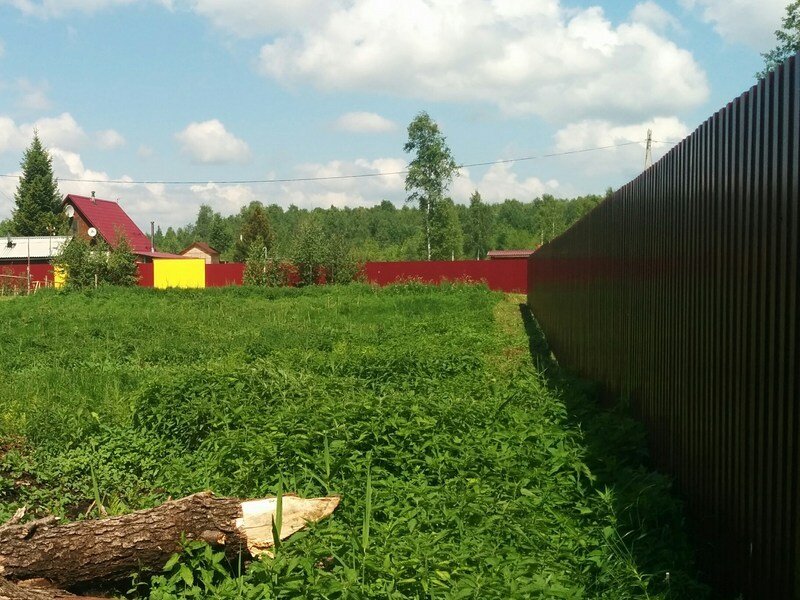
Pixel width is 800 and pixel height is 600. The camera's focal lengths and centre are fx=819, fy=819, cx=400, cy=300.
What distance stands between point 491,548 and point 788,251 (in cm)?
213

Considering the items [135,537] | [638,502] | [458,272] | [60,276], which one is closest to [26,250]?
[60,276]

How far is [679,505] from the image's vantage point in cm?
442

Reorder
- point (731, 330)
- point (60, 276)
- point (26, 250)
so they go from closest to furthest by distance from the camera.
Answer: point (731, 330), point (60, 276), point (26, 250)

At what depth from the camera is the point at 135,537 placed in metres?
4.48

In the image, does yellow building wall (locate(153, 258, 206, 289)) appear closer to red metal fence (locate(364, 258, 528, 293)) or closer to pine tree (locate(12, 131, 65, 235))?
red metal fence (locate(364, 258, 528, 293))

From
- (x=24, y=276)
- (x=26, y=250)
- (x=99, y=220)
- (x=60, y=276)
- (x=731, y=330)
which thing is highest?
(x=99, y=220)

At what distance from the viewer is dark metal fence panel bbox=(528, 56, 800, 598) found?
10.1ft

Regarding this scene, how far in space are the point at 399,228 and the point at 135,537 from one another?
125284mm

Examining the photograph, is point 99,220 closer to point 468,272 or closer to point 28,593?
point 468,272

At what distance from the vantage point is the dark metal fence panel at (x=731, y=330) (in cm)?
307

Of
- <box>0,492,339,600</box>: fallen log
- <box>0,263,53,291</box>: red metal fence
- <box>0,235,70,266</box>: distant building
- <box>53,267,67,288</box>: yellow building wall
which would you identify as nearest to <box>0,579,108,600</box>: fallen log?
<box>0,492,339,600</box>: fallen log

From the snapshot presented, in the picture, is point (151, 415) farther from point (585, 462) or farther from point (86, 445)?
point (585, 462)

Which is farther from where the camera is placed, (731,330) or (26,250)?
(26,250)

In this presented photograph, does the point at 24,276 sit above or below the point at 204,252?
below
